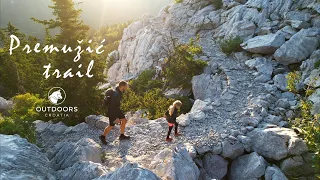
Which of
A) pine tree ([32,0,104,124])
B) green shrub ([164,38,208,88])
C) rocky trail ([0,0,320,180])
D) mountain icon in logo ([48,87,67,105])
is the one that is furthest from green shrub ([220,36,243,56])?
mountain icon in logo ([48,87,67,105])

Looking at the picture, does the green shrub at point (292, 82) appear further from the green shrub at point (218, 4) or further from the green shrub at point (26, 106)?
the green shrub at point (218, 4)

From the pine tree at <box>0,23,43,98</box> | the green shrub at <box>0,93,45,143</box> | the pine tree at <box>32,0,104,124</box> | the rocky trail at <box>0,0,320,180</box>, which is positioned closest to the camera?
the rocky trail at <box>0,0,320,180</box>

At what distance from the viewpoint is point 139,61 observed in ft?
91.5

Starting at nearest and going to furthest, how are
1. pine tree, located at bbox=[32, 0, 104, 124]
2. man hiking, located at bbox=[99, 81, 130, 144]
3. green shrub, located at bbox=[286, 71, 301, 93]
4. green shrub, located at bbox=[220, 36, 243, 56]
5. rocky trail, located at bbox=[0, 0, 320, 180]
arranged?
rocky trail, located at bbox=[0, 0, 320, 180] → man hiking, located at bbox=[99, 81, 130, 144] → green shrub, located at bbox=[286, 71, 301, 93] → pine tree, located at bbox=[32, 0, 104, 124] → green shrub, located at bbox=[220, 36, 243, 56]

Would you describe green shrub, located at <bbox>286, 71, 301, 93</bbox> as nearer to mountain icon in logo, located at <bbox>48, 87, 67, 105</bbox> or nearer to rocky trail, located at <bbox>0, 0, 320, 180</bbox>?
rocky trail, located at <bbox>0, 0, 320, 180</bbox>

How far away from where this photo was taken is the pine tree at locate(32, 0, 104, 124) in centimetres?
1436

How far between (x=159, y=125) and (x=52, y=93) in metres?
6.12

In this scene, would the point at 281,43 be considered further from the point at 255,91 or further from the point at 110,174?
the point at 110,174

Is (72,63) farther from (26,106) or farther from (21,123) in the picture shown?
(21,123)

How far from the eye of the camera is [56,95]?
46.6ft

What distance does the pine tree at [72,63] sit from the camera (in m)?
14.4

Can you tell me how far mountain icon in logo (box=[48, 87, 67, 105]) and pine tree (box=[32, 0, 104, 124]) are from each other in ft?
0.69

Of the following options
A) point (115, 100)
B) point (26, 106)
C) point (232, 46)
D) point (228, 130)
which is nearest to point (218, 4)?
point (232, 46)

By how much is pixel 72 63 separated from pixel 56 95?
191cm
